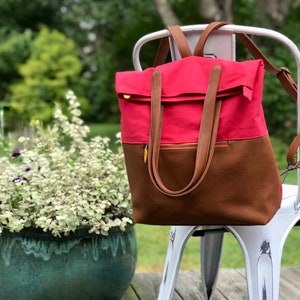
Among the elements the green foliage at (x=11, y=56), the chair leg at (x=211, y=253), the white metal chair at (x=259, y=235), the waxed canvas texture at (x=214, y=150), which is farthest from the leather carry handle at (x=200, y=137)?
the green foliage at (x=11, y=56)

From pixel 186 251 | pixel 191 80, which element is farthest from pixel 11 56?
pixel 191 80

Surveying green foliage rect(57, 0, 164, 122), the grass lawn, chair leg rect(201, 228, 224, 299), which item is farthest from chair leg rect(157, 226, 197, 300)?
green foliage rect(57, 0, 164, 122)

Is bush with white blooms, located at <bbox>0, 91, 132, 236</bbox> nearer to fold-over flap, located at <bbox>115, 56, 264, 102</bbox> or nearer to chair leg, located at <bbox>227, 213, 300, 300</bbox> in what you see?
chair leg, located at <bbox>227, 213, 300, 300</bbox>

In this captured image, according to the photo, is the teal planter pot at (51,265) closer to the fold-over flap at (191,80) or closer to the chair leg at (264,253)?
the chair leg at (264,253)

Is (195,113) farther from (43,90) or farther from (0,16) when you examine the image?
(0,16)

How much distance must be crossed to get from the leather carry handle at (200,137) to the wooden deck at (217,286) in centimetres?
126

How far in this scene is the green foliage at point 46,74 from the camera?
1467 cm

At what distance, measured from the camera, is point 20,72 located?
15539 mm

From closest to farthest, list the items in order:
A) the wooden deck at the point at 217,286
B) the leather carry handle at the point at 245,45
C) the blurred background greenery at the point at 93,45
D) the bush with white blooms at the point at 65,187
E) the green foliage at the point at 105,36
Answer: the leather carry handle at the point at 245,45 → the bush with white blooms at the point at 65,187 → the wooden deck at the point at 217,286 → the blurred background greenery at the point at 93,45 → the green foliage at the point at 105,36

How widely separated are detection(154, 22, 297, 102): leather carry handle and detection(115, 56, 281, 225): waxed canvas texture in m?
0.07

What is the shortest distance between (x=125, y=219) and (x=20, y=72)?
13.1 m

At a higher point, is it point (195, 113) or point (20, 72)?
point (195, 113)

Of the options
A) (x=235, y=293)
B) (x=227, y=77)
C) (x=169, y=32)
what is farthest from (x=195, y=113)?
(x=235, y=293)

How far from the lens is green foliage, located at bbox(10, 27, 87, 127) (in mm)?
14672
